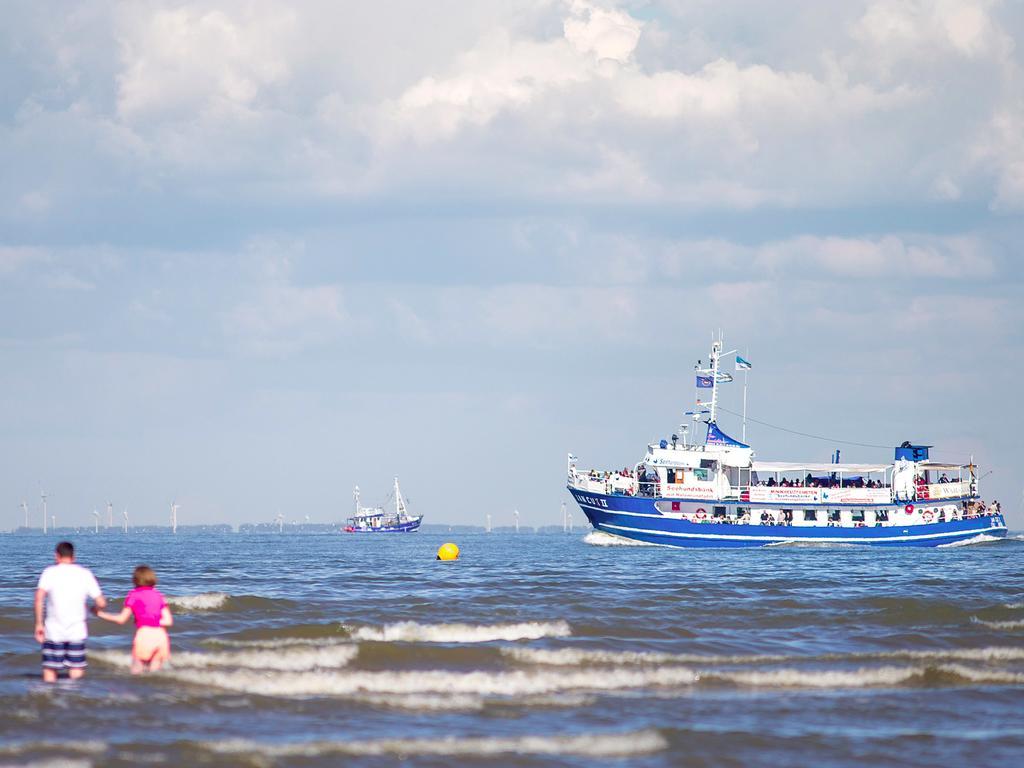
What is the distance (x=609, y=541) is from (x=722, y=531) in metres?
7.65

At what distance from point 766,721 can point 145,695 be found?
8.88 metres

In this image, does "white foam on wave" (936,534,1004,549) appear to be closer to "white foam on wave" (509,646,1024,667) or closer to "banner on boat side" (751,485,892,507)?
"banner on boat side" (751,485,892,507)

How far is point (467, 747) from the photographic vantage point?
48.2 ft

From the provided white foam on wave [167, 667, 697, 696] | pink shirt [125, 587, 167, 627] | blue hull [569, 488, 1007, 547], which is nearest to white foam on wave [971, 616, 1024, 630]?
white foam on wave [167, 667, 697, 696]

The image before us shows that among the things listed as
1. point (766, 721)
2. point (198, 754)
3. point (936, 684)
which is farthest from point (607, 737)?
point (936, 684)

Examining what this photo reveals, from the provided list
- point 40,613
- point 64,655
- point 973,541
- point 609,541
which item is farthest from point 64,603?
point 973,541

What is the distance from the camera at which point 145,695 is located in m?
17.5

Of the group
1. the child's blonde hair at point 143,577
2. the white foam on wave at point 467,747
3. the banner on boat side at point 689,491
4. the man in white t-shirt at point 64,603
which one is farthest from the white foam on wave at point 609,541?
the white foam on wave at point 467,747

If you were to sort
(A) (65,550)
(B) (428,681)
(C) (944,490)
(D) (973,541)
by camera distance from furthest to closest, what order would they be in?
1. (D) (973,541)
2. (C) (944,490)
3. (B) (428,681)
4. (A) (65,550)

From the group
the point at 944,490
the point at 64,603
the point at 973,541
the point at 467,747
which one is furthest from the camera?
the point at 973,541

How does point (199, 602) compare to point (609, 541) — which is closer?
point (199, 602)

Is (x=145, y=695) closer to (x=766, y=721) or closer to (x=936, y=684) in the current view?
(x=766, y=721)

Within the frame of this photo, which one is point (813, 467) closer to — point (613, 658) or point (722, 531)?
point (722, 531)

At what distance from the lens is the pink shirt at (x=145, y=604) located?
55.2 ft
